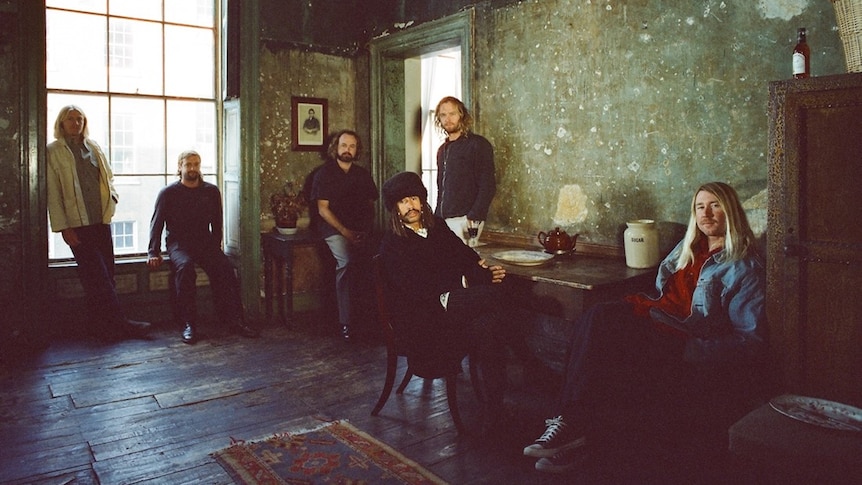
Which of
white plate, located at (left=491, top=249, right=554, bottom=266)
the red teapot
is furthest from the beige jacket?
the red teapot

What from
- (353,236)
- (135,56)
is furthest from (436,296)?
(135,56)

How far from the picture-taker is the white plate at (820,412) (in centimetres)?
213

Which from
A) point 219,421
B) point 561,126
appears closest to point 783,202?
point 561,126

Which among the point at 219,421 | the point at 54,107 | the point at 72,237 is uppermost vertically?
the point at 54,107

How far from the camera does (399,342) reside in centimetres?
340

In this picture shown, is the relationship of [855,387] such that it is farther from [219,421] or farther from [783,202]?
[219,421]

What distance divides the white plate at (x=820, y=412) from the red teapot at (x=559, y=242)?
2.01 meters

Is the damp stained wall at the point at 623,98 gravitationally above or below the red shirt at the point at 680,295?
above

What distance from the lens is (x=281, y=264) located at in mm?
5805

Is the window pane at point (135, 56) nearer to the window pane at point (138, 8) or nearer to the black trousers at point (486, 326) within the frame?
the window pane at point (138, 8)

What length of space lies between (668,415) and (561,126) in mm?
2384

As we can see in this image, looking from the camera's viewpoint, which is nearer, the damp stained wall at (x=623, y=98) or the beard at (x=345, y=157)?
the damp stained wall at (x=623, y=98)

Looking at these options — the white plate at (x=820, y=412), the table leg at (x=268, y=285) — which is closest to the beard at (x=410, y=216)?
the white plate at (x=820, y=412)

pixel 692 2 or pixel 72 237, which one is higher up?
pixel 692 2
